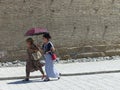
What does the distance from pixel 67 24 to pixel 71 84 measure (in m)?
8.13

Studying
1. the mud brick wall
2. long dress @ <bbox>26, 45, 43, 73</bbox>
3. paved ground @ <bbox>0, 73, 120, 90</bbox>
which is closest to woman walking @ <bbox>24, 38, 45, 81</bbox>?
long dress @ <bbox>26, 45, 43, 73</bbox>

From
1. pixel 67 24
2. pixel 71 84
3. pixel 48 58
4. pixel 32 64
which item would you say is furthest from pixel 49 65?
pixel 67 24

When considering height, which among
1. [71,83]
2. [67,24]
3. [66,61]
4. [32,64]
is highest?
[67,24]

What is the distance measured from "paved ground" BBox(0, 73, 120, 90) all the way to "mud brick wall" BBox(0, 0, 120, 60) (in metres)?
5.60

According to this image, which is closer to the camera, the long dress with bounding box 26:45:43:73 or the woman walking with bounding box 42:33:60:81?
the woman walking with bounding box 42:33:60:81

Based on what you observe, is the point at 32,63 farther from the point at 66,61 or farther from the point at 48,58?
the point at 66,61

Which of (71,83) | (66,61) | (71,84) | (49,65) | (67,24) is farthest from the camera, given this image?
(67,24)

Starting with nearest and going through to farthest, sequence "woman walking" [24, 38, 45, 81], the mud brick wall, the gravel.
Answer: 1. "woman walking" [24, 38, 45, 81]
2. the gravel
3. the mud brick wall

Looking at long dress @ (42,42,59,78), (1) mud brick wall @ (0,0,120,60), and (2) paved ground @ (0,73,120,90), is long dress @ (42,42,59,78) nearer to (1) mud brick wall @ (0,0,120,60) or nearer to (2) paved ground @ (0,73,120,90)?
(2) paved ground @ (0,73,120,90)

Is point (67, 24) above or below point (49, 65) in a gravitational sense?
above

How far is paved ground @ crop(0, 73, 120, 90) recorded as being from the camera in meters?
11.0

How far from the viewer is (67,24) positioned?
1966 cm

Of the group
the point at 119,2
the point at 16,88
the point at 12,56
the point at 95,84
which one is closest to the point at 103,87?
the point at 95,84

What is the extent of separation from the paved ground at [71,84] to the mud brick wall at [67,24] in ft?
18.4
